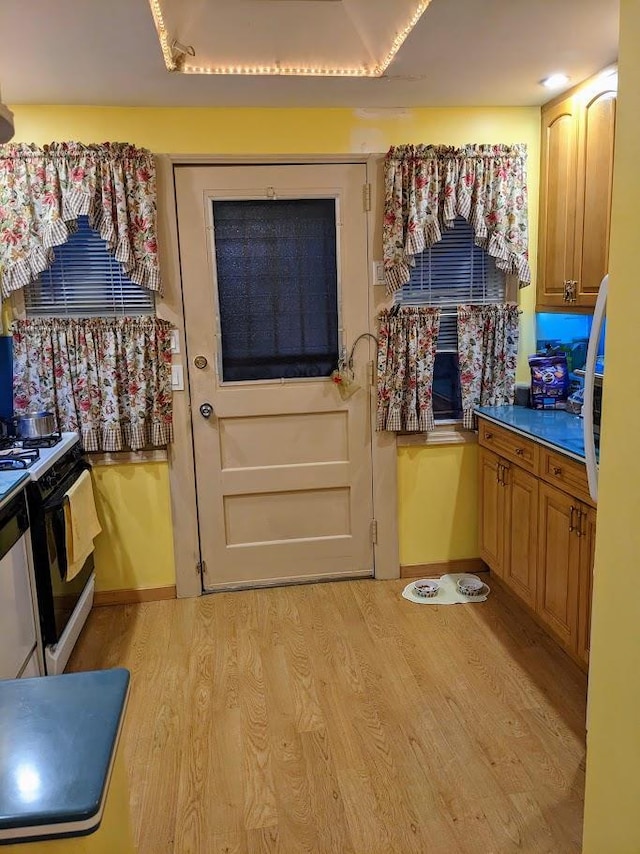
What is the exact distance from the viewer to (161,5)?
220cm

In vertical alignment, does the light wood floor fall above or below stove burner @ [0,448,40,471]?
below

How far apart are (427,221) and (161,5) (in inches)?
62.5

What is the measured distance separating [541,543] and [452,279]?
145 centimetres

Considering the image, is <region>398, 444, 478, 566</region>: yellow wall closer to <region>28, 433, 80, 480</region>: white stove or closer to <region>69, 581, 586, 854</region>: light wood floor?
<region>69, 581, 586, 854</region>: light wood floor

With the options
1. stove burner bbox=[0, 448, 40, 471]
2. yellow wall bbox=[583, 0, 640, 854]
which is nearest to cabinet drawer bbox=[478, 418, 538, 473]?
yellow wall bbox=[583, 0, 640, 854]

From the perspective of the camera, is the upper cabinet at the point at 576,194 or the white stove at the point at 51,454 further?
the upper cabinet at the point at 576,194

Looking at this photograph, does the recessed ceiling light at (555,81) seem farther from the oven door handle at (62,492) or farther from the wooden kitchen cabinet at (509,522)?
the oven door handle at (62,492)

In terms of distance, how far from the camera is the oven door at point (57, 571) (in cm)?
260

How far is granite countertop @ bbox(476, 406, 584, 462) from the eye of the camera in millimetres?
2629

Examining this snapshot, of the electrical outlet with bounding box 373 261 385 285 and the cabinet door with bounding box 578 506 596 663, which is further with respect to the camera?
the electrical outlet with bounding box 373 261 385 285

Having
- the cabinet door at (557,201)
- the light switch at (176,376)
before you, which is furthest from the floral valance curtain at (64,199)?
the cabinet door at (557,201)

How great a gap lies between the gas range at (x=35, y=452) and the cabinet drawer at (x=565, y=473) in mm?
2021

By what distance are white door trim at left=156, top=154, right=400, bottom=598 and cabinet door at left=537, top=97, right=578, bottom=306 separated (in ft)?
2.70

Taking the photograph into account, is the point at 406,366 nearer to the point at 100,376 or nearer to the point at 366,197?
the point at 366,197
